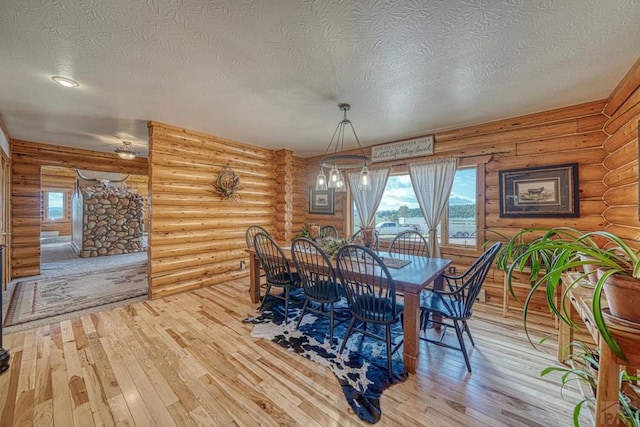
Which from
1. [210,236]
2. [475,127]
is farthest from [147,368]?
[475,127]

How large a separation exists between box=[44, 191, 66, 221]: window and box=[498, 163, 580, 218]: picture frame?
14750 mm

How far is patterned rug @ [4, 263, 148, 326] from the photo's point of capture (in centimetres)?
327

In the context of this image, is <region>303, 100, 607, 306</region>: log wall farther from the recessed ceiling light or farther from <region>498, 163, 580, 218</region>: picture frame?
the recessed ceiling light

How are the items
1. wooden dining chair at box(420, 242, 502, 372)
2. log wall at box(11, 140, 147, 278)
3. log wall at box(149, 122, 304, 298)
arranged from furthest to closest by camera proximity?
log wall at box(11, 140, 147, 278) → log wall at box(149, 122, 304, 298) → wooden dining chair at box(420, 242, 502, 372)

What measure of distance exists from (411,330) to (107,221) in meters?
8.89

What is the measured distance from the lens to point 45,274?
5113mm

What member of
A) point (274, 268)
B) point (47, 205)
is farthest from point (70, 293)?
point (47, 205)

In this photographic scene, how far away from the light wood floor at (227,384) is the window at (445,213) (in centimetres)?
150

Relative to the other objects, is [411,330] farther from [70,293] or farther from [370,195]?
[70,293]

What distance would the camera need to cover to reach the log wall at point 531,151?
2.91m

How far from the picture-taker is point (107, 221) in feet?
24.3

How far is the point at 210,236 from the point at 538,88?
4.97 metres

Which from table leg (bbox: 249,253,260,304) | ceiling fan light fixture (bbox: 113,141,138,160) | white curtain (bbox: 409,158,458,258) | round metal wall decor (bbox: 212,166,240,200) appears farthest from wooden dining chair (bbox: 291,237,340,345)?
ceiling fan light fixture (bbox: 113,141,138,160)

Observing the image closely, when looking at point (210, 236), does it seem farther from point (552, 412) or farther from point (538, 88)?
point (538, 88)
